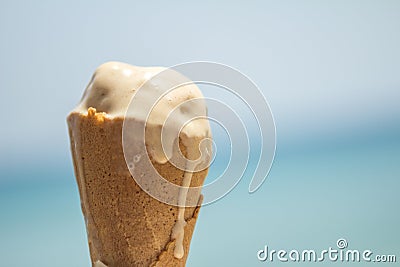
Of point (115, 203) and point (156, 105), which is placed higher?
point (156, 105)

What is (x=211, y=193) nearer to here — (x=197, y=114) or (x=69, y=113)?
(x=197, y=114)

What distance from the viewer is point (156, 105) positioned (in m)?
1.09

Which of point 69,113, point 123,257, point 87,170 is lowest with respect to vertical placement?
point 123,257

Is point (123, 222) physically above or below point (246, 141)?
below

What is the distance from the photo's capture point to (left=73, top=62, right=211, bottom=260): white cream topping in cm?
107

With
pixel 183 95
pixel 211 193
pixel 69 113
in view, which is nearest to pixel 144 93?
pixel 183 95

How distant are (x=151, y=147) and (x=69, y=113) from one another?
0.76 feet

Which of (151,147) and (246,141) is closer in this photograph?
(151,147)

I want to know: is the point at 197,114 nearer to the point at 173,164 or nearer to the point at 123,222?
the point at 173,164

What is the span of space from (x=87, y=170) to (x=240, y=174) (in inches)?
14.1

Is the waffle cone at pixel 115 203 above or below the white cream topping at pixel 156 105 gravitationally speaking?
below

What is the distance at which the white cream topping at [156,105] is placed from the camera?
107 cm

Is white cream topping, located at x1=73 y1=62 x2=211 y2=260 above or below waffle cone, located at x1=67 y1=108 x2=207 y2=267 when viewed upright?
above

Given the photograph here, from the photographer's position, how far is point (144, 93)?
1082mm
